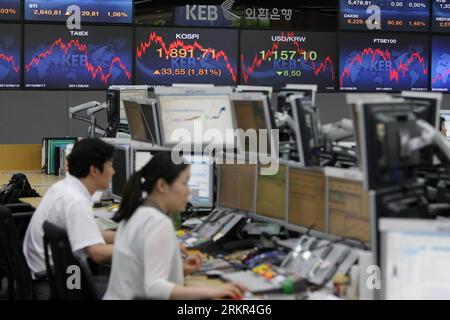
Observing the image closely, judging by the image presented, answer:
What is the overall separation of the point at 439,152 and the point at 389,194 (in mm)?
401

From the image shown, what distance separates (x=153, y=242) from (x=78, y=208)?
0.85m

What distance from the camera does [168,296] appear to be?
2.45m

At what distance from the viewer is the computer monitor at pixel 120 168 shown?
14.9 ft

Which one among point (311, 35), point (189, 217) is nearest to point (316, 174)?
point (189, 217)

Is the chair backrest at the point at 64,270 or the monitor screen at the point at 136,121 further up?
the monitor screen at the point at 136,121

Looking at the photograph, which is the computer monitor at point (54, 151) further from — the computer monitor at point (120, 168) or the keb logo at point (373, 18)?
the keb logo at point (373, 18)

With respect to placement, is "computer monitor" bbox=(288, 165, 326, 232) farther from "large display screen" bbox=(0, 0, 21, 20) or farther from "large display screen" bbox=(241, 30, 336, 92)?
"large display screen" bbox=(0, 0, 21, 20)

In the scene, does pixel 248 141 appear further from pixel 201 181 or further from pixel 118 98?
pixel 118 98

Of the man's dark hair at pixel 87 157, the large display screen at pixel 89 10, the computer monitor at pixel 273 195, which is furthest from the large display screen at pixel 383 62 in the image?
the man's dark hair at pixel 87 157

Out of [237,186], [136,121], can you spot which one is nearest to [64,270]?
[237,186]

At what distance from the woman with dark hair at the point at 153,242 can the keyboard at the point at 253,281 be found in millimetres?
141

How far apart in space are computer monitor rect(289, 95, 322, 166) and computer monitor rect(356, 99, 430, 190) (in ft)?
2.85

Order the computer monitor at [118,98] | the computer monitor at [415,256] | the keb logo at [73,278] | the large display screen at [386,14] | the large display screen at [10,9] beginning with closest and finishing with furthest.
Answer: the computer monitor at [415,256] < the keb logo at [73,278] < the computer monitor at [118,98] < the large display screen at [10,9] < the large display screen at [386,14]

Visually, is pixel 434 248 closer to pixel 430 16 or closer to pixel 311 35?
pixel 311 35
